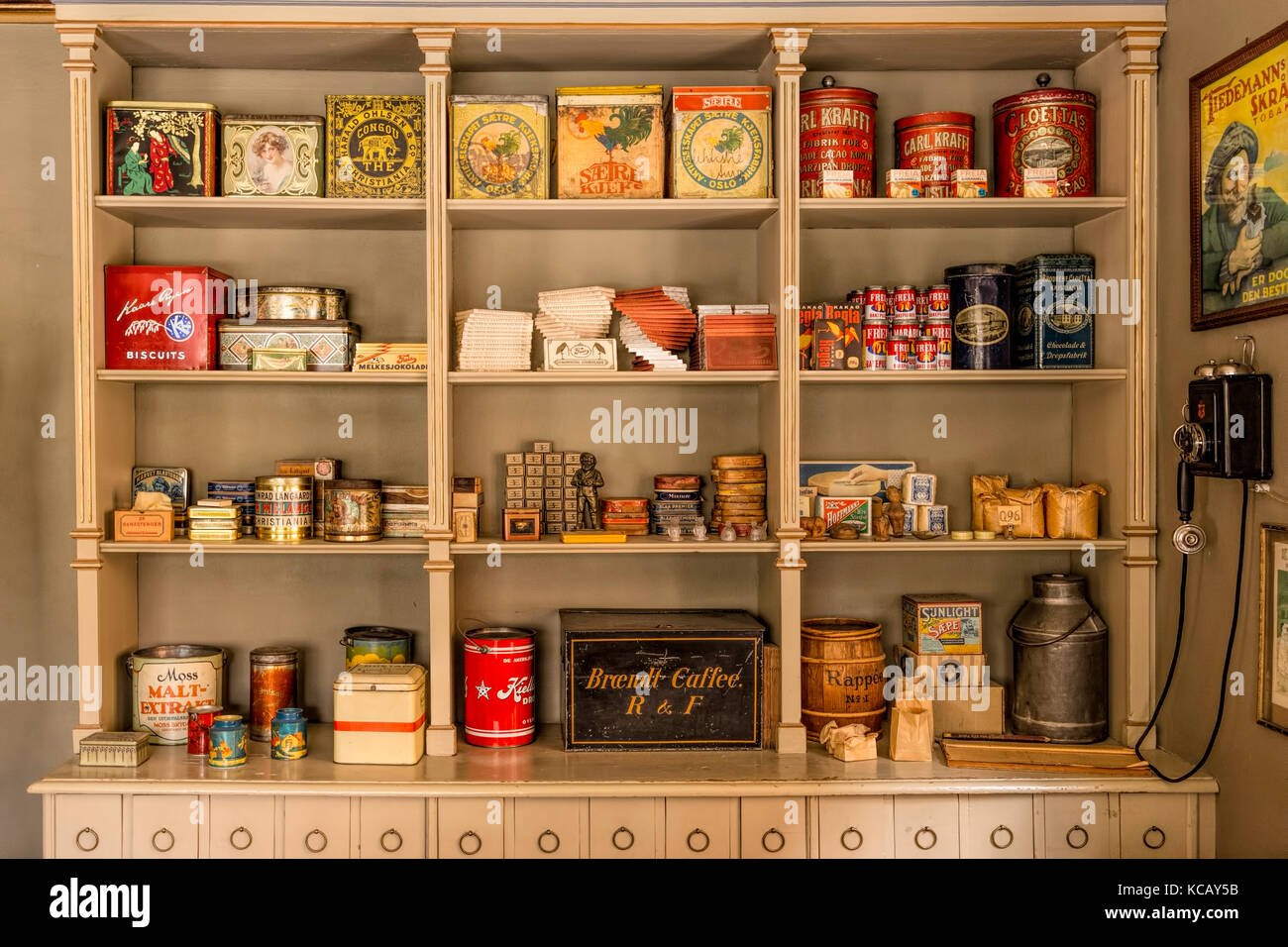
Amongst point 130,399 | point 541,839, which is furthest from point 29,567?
point 541,839

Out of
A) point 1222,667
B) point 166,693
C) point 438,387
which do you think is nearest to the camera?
point 1222,667

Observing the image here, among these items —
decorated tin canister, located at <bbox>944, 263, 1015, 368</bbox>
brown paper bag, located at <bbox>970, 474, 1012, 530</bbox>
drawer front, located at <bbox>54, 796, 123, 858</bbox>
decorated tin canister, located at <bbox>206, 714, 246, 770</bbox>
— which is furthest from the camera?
brown paper bag, located at <bbox>970, 474, 1012, 530</bbox>

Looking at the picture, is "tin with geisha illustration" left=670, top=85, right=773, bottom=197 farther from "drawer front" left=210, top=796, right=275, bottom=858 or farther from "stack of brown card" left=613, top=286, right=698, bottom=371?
"drawer front" left=210, top=796, right=275, bottom=858

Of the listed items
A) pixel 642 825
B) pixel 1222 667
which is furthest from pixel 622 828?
pixel 1222 667

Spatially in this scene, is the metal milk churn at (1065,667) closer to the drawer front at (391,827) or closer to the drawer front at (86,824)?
the drawer front at (391,827)

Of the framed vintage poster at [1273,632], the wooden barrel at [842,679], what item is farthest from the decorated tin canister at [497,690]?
the framed vintage poster at [1273,632]

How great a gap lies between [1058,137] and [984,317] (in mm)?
568

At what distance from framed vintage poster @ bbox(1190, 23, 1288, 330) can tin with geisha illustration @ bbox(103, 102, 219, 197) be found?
2747 mm

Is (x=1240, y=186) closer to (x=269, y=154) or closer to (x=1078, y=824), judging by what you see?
(x=1078, y=824)

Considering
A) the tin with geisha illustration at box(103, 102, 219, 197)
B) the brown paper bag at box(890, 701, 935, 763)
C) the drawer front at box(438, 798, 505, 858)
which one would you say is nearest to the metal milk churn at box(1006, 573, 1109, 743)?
the brown paper bag at box(890, 701, 935, 763)

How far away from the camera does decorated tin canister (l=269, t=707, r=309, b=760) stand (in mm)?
3008

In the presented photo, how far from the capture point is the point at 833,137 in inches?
123

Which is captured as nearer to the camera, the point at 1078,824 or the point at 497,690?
the point at 1078,824
